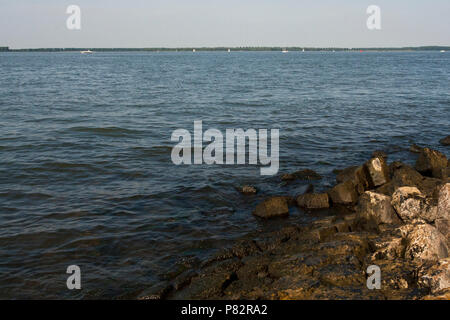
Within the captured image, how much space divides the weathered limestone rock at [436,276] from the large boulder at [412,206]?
116 inches

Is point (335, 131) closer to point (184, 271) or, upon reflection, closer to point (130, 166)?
point (130, 166)

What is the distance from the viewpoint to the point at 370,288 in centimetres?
699

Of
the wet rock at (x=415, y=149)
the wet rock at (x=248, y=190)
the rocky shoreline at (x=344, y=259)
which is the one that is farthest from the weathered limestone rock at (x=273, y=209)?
the wet rock at (x=415, y=149)

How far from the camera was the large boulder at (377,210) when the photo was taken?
10062mm

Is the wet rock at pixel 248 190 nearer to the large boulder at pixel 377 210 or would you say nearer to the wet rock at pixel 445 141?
the large boulder at pixel 377 210

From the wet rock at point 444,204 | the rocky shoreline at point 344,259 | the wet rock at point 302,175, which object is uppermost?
the wet rock at point 444,204

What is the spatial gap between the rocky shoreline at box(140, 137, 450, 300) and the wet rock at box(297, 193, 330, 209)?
2.93 ft

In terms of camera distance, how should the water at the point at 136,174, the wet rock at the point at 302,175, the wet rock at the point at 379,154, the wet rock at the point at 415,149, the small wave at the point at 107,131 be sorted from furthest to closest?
the small wave at the point at 107,131
the wet rock at the point at 415,149
the wet rock at the point at 379,154
the wet rock at the point at 302,175
the water at the point at 136,174

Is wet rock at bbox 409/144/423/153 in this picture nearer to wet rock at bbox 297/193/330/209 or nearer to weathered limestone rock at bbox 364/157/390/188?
weathered limestone rock at bbox 364/157/390/188

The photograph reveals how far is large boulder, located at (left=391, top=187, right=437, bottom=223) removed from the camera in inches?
381

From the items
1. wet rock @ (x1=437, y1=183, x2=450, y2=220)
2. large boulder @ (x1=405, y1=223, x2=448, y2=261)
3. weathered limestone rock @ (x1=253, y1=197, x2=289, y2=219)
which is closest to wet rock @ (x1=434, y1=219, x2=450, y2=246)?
wet rock @ (x1=437, y1=183, x2=450, y2=220)

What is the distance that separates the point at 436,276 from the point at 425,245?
4.39ft

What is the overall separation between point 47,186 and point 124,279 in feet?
24.7
